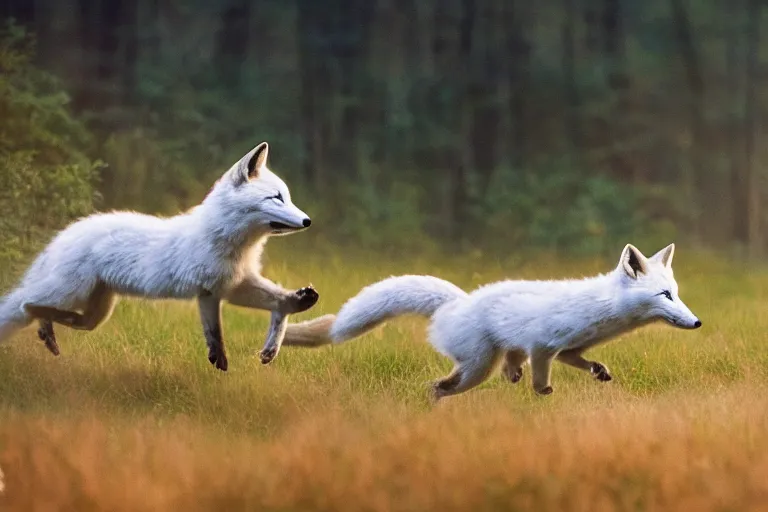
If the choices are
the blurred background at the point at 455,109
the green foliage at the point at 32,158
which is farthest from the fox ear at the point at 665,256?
the blurred background at the point at 455,109

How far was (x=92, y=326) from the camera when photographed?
425cm

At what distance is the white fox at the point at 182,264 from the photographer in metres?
3.75

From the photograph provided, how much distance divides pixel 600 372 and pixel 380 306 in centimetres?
96

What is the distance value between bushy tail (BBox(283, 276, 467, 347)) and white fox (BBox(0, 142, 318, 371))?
0.28 metres

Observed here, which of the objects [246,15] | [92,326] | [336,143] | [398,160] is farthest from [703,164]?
[92,326]

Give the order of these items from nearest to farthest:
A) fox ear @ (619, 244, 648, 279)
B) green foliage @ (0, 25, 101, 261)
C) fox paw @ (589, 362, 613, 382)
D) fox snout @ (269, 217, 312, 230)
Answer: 1. fox snout @ (269, 217, 312, 230)
2. fox ear @ (619, 244, 648, 279)
3. fox paw @ (589, 362, 613, 382)
4. green foliage @ (0, 25, 101, 261)

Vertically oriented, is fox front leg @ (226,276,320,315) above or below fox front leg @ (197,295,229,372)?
above

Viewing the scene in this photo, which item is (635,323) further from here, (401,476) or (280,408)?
(280,408)

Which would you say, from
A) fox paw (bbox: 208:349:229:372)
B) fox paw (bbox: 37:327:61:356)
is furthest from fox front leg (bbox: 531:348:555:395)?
fox paw (bbox: 37:327:61:356)

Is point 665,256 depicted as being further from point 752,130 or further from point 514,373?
point 752,130

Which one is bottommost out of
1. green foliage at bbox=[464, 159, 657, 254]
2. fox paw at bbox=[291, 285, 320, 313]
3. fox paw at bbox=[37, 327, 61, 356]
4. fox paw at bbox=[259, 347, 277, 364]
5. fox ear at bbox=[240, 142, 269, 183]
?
fox paw at bbox=[259, 347, 277, 364]

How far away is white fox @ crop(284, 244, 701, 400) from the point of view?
12.3 ft

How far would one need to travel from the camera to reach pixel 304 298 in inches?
151

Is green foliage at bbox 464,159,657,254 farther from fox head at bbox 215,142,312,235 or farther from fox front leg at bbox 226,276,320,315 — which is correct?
fox head at bbox 215,142,312,235
